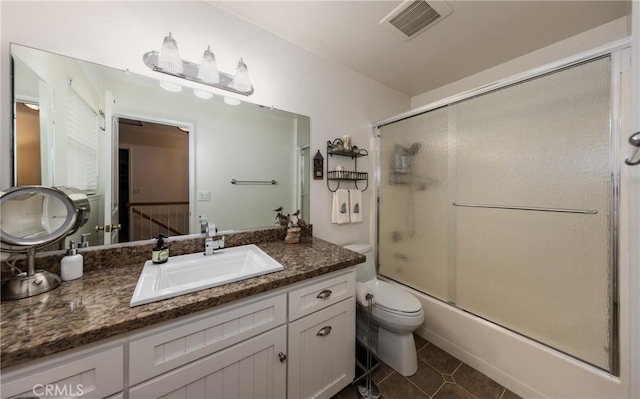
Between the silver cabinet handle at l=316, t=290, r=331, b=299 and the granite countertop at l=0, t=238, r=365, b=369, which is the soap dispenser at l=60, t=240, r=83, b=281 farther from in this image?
the silver cabinet handle at l=316, t=290, r=331, b=299

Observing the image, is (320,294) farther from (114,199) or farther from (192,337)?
(114,199)

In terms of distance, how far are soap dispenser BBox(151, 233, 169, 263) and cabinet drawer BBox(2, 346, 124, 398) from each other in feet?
1.57

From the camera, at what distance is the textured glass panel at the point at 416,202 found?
1718 millimetres

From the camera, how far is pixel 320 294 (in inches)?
42.5

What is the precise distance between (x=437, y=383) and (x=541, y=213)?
119 centimetres

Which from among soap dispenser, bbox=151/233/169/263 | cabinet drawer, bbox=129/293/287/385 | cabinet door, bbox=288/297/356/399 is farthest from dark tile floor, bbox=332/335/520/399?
soap dispenser, bbox=151/233/169/263

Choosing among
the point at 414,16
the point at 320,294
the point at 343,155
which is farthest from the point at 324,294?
the point at 414,16

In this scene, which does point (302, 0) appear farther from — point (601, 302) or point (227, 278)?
point (601, 302)

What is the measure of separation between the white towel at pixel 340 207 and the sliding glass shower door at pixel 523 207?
546mm

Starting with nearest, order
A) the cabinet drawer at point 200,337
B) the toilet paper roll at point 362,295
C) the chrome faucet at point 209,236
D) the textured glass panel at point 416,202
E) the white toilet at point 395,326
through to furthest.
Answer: the cabinet drawer at point 200,337, the chrome faucet at point 209,236, the white toilet at point 395,326, the toilet paper roll at point 362,295, the textured glass panel at point 416,202

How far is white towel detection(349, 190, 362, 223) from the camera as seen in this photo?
192cm

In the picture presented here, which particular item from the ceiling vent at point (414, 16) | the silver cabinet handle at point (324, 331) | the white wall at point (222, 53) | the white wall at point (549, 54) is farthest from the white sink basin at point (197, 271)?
the white wall at point (549, 54)

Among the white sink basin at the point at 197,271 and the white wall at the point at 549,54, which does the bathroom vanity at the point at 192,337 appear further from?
the white wall at the point at 549,54

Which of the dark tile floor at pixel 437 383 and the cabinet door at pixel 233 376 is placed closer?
the cabinet door at pixel 233 376
